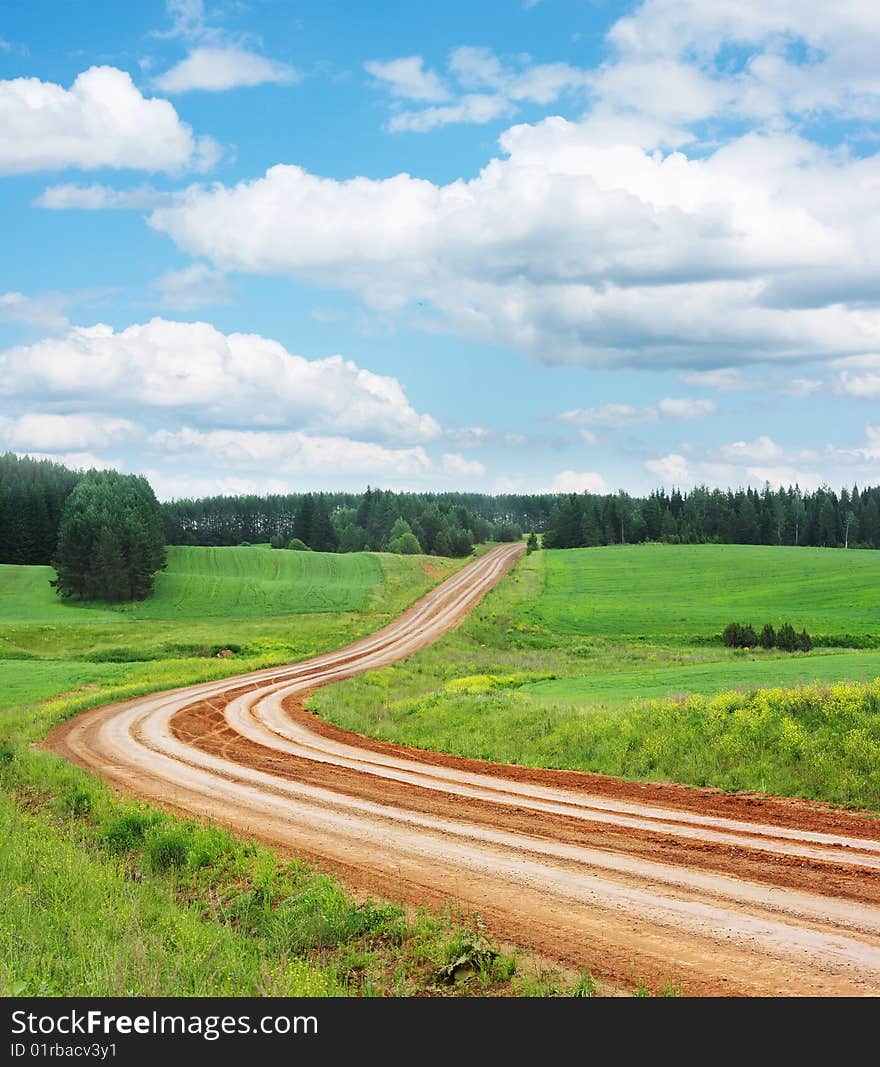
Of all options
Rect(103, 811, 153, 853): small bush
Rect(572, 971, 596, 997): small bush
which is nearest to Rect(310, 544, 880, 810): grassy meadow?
Rect(572, 971, 596, 997): small bush

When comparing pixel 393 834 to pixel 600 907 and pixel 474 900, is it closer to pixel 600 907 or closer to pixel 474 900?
pixel 474 900

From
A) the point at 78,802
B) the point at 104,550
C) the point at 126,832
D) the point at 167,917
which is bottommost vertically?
the point at 78,802

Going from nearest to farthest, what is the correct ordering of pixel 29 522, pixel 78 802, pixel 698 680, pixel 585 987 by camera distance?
1. pixel 585 987
2. pixel 78 802
3. pixel 698 680
4. pixel 29 522

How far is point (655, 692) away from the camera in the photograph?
29062 mm

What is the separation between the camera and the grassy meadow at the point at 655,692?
17359 mm

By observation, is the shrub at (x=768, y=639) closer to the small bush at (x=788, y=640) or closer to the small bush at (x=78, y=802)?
the small bush at (x=788, y=640)

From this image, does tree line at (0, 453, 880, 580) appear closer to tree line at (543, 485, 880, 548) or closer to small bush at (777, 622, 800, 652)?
tree line at (543, 485, 880, 548)

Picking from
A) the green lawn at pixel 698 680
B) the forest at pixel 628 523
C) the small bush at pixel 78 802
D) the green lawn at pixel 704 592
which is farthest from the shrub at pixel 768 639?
the forest at pixel 628 523

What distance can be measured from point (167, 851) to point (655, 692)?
19.7 metres

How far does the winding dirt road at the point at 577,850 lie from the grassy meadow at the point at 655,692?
138cm

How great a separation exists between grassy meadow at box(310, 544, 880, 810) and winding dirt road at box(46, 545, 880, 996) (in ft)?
4.53

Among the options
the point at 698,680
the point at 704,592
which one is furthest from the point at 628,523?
the point at 698,680

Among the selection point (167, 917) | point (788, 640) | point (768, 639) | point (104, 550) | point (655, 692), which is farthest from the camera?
point (104, 550)

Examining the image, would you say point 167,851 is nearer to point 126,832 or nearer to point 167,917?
point 126,832
